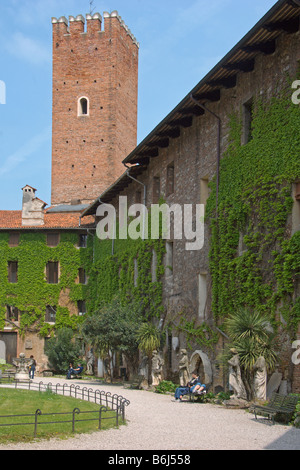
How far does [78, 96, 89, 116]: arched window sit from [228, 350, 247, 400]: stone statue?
38531 millimetres

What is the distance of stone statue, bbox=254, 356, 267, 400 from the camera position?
54.5 ft

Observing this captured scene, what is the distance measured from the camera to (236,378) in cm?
1745

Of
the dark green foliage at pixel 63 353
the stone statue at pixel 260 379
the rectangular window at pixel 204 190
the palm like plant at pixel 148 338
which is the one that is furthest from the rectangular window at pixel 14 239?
the stone statue at pixel 260 379

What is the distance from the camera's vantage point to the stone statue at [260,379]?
1661 cm

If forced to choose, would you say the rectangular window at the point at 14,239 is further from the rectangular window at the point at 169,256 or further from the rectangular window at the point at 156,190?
the rectangular window at the point at 169,256

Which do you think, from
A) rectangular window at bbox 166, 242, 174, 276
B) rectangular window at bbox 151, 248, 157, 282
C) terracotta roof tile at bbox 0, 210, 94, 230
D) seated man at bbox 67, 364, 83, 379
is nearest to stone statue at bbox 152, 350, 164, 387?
rectangular window at bbox 166, 242, 174, 276

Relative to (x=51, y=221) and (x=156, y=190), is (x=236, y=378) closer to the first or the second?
(x=156, y=190)

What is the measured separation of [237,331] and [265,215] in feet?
10.8

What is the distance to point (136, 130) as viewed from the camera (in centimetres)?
5728

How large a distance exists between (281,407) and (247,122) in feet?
31.0

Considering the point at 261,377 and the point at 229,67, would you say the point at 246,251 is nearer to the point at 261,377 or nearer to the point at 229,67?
the point at 261,377

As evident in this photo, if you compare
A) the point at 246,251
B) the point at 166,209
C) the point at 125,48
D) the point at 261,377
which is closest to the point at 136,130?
the point at 125,48

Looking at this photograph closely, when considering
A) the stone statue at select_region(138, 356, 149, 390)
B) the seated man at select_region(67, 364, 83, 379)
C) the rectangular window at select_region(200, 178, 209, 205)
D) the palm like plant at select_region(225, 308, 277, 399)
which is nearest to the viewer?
the palm like plant at select_region(225, 308, 277, 399)

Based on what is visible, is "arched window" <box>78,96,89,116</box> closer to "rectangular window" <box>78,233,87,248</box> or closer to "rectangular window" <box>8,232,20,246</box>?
"rectangular window" <box>78,233,87,248</box>
